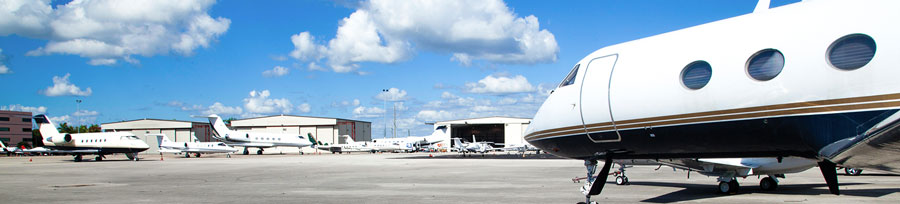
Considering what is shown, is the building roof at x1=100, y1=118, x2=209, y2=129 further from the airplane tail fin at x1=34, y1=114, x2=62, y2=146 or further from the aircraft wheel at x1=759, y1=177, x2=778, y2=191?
the aircraft wheel at x1=759, y1=177, x2=778, y2=191

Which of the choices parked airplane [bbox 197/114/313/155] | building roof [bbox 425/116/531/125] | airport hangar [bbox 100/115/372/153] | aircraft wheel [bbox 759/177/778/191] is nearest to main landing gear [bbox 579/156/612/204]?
aircraft wheel [bbox 759/177/778/191]

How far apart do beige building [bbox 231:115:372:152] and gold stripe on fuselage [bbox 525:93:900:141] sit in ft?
285

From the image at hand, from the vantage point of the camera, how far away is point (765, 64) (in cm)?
593

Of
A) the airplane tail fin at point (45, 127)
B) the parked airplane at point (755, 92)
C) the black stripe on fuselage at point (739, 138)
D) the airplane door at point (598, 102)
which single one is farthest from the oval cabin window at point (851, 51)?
the airplane tail fin at point (45, 127)

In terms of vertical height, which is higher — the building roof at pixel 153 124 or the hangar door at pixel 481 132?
the building roof at pixel 153 124

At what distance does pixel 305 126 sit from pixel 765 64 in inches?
3644

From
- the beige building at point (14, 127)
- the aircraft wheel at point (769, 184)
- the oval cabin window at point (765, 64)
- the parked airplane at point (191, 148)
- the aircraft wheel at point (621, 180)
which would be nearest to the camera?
the oval cabin window at point (765, 64)

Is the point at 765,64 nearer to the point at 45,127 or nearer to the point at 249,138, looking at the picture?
the point at 45,127

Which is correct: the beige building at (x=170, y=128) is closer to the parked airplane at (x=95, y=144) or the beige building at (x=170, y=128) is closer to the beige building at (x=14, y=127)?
the beige building at (x=14, y=127)

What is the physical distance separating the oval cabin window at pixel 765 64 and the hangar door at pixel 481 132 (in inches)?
4187

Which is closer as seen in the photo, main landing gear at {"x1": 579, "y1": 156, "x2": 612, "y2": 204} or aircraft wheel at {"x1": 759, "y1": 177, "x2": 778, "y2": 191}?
main landing gear at {"x1": 579, "y1": 156, "x2": 612, "y2": 204}

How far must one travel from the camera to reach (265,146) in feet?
238

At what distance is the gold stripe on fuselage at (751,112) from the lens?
505 cm

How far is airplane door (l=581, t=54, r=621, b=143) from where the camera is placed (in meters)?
7.72
